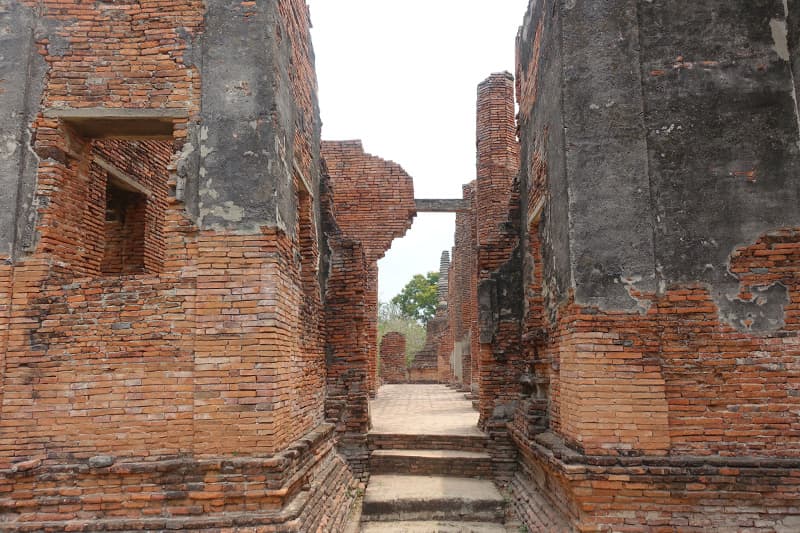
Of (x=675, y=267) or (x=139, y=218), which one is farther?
(x=139, y=218)

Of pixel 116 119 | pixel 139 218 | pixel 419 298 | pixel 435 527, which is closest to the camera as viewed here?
pixel 116 119

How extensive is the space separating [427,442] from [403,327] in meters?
30.2

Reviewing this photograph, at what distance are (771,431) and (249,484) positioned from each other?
4.59 metres

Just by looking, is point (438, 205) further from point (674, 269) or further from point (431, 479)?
point (674, 269)

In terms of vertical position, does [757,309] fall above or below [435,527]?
above

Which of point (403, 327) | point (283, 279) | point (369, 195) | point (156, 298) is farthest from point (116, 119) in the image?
point (403, 327)

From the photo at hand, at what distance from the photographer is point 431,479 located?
337 inches

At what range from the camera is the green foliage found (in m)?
36.3

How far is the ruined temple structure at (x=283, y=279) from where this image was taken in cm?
508

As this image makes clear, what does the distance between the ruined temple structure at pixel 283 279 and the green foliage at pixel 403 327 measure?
27.9 m

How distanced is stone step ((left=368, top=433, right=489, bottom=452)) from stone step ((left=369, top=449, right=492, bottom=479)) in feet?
0.44

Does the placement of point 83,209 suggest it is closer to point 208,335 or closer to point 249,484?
point 208,335

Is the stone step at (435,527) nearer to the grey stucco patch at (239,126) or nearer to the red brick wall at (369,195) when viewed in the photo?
the grey stucco patch at (239,126)

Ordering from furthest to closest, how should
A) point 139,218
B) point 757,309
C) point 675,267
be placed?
point 139,218
point 675,267
point 757,309
